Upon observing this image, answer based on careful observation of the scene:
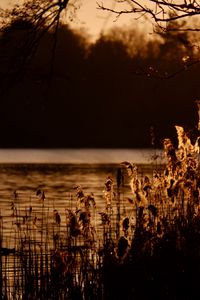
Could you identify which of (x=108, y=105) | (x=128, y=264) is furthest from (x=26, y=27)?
(x=108, y=105)

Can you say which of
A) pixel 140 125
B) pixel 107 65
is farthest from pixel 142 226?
pixel 140 125

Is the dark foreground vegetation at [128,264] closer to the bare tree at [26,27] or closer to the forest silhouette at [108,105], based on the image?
the bare tree at [26,27]

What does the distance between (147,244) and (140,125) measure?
60.1m

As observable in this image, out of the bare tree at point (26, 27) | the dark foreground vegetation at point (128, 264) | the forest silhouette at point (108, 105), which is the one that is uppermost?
the forest silhouette at point (108, 105)

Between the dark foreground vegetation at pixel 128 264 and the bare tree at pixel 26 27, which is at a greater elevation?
the bare tree at pixel 26 27

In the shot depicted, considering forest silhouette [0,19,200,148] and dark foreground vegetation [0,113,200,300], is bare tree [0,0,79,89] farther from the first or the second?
forest silhouette [0,19,200,148]

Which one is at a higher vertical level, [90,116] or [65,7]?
[90,116]

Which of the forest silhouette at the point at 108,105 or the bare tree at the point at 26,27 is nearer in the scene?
the bare tree at the point at 26,27

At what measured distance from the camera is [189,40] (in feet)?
27.1

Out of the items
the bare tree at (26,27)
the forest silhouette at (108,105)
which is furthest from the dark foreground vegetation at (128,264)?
the forest silhouette at (108,105)

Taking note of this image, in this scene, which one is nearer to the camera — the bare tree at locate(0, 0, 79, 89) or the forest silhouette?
the bare tree at locate(0, 0, 79, 89)

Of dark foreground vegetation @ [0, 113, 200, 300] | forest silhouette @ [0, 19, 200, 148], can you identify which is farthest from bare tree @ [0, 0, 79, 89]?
forest silhouette @ [0, 19, 200, 148]

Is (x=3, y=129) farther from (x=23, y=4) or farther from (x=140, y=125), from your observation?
(x=23, y=4)

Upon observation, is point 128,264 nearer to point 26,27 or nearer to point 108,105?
point 26,27
